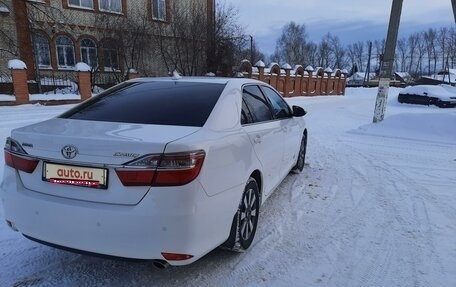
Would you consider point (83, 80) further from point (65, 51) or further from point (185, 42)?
point (65, 51)

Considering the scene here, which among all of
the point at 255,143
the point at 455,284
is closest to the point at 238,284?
the point at 255,143

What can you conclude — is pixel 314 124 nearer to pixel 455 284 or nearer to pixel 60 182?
pixel 455 284

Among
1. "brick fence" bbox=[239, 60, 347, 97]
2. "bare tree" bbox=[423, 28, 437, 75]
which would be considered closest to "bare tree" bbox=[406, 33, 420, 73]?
"bare tree" bbox=[423, 28, 437, 75]

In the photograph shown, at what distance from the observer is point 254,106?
4.00m

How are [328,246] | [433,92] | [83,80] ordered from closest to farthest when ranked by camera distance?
[328,246]
[83,80]
[433,92]

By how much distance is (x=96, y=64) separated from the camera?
27516 mm

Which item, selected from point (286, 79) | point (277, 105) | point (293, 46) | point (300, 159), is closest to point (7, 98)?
point (300, 159)

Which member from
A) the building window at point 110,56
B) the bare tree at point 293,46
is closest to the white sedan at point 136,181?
the building window at point 110,56

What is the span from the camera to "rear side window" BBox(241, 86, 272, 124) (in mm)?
3669

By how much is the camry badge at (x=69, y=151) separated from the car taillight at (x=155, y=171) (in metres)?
0.34

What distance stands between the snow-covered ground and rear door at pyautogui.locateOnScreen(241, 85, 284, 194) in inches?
22.3

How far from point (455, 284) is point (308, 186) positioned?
273 cm

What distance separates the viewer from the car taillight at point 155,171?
96.0 inches

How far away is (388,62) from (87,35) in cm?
2353
